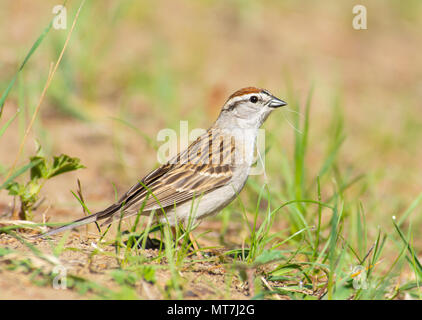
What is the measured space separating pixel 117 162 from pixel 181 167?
6.68ft

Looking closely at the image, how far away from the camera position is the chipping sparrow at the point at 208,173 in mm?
4395

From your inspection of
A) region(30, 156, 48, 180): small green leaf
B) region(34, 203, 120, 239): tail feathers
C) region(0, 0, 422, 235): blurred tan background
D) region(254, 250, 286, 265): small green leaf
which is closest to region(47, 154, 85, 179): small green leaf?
region(30, 156, 48, 180): small green leaf

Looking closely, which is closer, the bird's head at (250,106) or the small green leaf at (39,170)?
the small green leaf at (39,170)

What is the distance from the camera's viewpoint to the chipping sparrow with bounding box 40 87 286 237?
4.39 m

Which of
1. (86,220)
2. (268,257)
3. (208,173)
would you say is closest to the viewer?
(268,257)

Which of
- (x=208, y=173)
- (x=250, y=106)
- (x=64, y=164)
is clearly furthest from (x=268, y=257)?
(x=250, y=106)

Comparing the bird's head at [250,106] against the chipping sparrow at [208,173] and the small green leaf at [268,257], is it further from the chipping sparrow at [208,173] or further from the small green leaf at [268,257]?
the small green leaf at [268,257]

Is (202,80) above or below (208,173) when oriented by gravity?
above

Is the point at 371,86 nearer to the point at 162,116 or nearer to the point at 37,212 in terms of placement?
the point at 162,116

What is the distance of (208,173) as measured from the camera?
15.3 feet

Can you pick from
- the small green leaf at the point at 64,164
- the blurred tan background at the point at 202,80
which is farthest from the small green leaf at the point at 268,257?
the blurred tan background at the point at 202,80

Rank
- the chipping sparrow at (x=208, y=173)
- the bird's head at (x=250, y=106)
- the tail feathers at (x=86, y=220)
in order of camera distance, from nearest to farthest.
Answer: the tail feathers at (x=86, y=220), the chipping sparrow at (x=208, y=173), the bird's head at (x=250, y=106)

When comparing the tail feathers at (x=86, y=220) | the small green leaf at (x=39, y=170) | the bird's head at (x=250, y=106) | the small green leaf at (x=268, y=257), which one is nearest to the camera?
the small green leaf at (x=268, y=257)

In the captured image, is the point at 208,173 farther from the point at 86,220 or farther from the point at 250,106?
the point at 86,220
